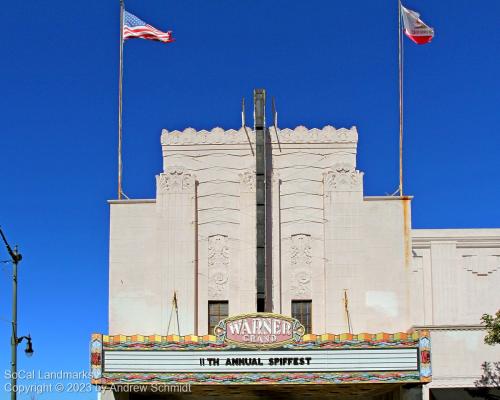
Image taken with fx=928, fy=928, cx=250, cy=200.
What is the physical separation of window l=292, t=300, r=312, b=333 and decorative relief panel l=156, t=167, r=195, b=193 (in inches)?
230

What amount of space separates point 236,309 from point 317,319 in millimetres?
3010

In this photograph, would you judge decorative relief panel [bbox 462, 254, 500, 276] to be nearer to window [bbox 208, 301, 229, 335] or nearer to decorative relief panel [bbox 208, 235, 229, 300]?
decorative relief panel [bbox 208, 235, 229, 300]

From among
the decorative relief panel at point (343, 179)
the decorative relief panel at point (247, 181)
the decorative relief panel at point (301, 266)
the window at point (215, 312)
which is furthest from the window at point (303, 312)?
the decorative relief panel at point (247, 181)

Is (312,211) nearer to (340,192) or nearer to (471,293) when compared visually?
(340,192)

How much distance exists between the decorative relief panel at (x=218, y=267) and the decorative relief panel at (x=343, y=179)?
4.45 meters

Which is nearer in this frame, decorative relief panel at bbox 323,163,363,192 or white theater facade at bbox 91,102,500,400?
white theater facade at bbox 91,102,500,400

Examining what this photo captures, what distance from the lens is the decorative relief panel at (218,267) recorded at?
34625mm

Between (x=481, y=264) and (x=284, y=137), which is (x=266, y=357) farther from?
(x=481, y=264)

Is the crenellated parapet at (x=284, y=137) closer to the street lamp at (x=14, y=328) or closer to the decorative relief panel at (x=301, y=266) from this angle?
the decorative relief panel at (x=301, y=266)

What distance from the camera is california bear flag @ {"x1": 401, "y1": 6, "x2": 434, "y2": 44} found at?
35.4m

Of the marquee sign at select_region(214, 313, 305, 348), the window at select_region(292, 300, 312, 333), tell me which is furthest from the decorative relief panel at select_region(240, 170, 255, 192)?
the marquee sign at select_region(214, 313, 305, 348)

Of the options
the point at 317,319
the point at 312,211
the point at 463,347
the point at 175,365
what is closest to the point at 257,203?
the point at 312,211

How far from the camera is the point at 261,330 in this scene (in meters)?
30.8

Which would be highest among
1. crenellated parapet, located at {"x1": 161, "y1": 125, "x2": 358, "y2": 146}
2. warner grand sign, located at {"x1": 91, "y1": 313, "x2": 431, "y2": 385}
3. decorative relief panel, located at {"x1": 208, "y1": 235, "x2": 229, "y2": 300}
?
crenellated parapet, located at {"x1": 161, "y1": 125, "x2": 358, "y2": 146}
